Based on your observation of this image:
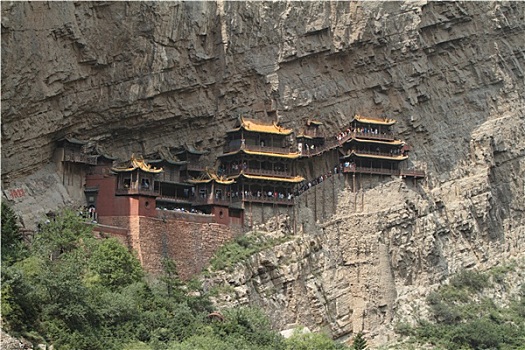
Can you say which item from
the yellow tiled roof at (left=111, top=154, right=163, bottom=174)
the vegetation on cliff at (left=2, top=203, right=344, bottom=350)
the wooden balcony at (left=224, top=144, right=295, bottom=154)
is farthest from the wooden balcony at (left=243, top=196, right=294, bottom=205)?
the vegetation on cliff at (left=2, top=203, right=344, bottom=350)

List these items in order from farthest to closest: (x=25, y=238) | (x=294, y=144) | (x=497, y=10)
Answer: (x=497, y=10) < (x=294, y=144) < (x=25, y=238)

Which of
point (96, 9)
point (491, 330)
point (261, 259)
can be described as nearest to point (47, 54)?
point (96, 9)

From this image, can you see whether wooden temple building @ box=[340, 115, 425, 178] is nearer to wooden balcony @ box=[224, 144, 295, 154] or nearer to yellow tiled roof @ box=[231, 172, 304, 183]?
yellow tiled roof @ box=[231, 172, 304, 183]

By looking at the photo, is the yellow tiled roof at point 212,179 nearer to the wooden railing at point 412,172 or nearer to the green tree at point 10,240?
the wooden railing at point 412,172

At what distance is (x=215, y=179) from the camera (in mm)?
52312

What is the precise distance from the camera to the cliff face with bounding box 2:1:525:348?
1932 inches

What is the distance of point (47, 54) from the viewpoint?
157ft

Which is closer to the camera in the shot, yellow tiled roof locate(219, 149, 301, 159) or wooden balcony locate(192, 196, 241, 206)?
wooden balcony locate(192, 196, 241, 206)

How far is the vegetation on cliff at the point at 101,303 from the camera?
40.7 metres

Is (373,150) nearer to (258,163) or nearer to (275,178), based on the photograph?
(275,178)

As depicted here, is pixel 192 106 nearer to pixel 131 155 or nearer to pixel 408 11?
pixel 131 155

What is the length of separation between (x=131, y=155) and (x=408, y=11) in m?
12.4

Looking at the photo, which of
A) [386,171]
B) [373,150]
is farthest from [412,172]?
[373,150]

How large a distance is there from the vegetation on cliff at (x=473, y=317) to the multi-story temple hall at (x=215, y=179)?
4.69m
